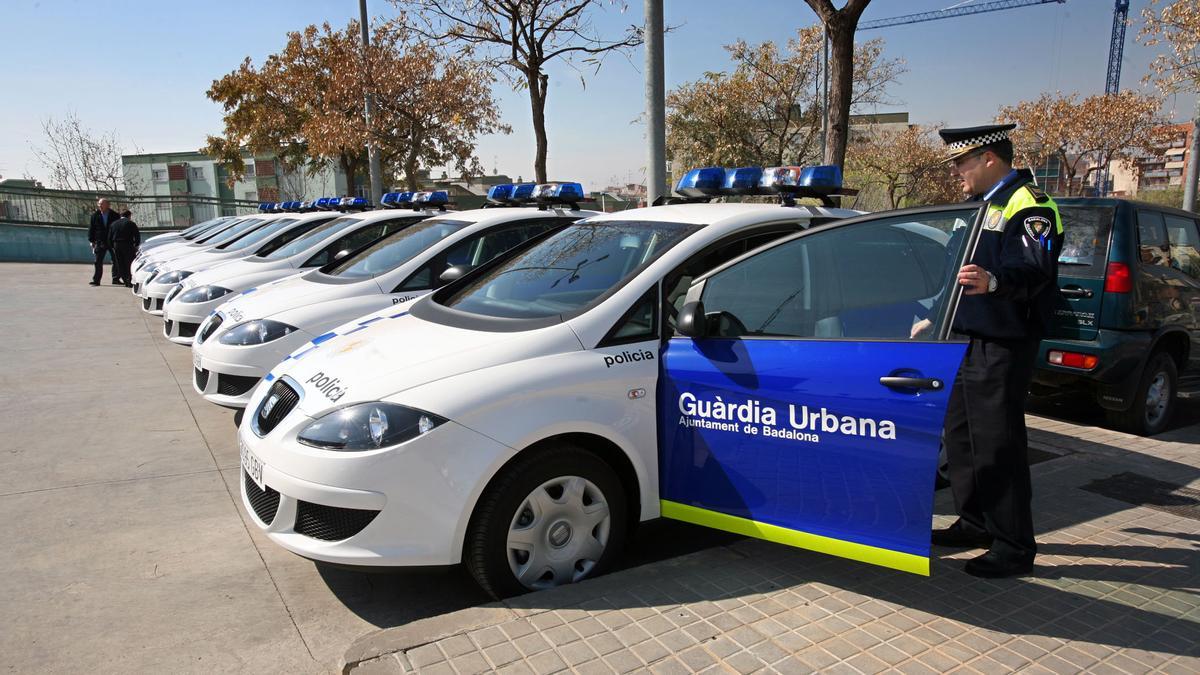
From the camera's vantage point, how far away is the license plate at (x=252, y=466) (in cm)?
327

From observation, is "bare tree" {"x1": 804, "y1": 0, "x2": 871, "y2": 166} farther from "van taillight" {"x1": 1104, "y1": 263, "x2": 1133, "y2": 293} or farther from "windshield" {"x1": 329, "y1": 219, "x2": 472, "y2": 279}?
"windshield" {"x1": 329, "y1": 219, "x2": 472, "y2": 279}

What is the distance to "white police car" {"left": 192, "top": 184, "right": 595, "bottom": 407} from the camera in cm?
568

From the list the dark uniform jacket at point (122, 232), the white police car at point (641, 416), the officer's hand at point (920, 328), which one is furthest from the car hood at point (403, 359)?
the dark uniform jacket at point (122, 232)

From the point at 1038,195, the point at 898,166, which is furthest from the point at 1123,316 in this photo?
the point at 898,166

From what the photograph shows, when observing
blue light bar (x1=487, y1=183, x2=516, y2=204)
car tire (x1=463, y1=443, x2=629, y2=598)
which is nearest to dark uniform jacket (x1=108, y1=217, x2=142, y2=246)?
blue light bar (x1=487, y1=183, x2=516, y2=204)

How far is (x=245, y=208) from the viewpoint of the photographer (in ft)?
114

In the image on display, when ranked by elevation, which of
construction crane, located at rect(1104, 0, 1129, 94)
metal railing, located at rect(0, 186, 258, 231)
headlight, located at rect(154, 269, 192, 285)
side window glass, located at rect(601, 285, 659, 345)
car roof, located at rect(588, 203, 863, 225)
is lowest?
headlight, located at rect(154, 269, 192, 285)

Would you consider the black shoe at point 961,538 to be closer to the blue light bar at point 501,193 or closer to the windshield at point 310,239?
the blue light bar at point 501,193

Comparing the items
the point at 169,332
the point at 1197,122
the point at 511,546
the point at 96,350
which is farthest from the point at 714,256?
the point at 1197,122

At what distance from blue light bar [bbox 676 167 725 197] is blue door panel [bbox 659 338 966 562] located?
185 cm

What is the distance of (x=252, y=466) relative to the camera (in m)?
3.39

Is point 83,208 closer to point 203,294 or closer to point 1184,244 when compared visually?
point 203,294

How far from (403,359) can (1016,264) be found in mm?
2503

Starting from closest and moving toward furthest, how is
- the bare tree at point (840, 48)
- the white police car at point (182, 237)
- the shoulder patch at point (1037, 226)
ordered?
1. the shoulder patch at point (1037, 226)
2. the bare tree at point (840, 48)
3. the white police car at point (182, 237)
